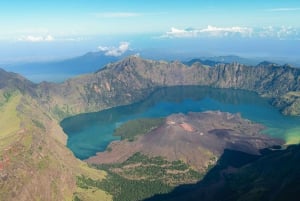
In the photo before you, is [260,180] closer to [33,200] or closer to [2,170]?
[33,200]

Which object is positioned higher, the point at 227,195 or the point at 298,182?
the point at 298,182

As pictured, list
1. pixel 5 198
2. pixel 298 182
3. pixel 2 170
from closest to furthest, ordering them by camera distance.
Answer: pixel 298 182, pixel 5 198, pixel 2 170

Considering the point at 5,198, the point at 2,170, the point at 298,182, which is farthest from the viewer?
the point at 2,170

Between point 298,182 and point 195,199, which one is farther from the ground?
point 298,182

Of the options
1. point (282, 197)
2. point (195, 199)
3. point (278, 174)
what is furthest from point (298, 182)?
point (195, 199)

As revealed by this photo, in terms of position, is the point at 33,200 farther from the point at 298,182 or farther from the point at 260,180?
the point at 298,182

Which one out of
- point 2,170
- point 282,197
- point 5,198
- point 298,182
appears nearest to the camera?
point 282,197

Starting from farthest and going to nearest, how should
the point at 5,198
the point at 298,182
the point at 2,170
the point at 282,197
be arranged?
the point at 2,170, the point at 5,198, the point at 298,182, the point at 282,197

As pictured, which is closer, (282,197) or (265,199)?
(282,197)

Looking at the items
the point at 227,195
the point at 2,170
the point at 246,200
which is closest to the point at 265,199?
the point at 246,200
